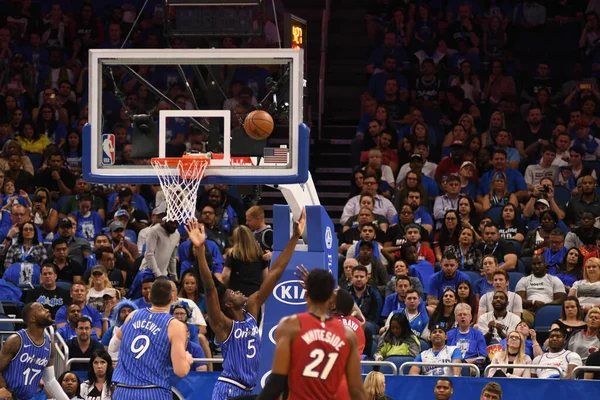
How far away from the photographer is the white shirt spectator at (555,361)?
13.3 m

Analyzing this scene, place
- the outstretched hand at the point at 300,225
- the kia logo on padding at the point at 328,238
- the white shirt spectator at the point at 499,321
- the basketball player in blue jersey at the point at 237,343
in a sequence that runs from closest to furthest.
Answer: the basketball player in blue jersey at the point at 237,343
the outstretched hand at the point at 300,225
the kia logo on padding at the point at 328,238
the white shirt spectator at the point at 499,321

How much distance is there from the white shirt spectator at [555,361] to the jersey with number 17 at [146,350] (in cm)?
535

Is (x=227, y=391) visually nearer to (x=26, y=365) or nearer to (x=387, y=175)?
(x=26, y=365)

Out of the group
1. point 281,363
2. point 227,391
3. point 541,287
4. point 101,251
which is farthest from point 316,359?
point 101,251

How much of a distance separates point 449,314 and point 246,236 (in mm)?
3141

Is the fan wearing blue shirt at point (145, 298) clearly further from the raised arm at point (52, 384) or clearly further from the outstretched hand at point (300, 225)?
the outstretched hand at point (300, 225)

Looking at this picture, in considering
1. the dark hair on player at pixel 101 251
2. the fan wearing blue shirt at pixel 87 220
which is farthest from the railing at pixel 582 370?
the fan wearing blue shirt at pixel 87 220

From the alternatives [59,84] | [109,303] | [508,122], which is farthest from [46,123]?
[508,122]

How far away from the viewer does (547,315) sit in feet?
47.3

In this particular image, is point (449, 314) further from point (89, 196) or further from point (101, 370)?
point (89, 196)

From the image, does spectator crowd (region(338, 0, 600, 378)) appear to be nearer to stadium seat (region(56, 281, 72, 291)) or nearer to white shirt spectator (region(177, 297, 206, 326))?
white shirt spectator (region(177, 297, 206, 326))

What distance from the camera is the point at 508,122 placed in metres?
19.3

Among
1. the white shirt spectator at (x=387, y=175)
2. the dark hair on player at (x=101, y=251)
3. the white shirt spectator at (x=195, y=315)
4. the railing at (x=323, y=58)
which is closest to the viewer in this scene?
the white shirt spectator at (x=195, y=315)

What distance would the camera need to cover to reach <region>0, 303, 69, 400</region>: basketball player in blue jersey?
11.5 meters
